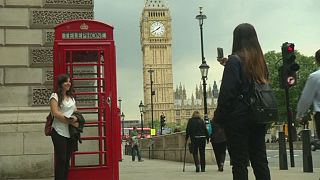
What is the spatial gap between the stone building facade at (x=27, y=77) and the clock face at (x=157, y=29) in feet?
470

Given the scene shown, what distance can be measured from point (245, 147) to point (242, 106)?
1.46 ft

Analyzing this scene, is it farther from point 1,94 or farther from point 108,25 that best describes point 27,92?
point 108,25

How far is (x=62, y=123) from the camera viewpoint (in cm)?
833

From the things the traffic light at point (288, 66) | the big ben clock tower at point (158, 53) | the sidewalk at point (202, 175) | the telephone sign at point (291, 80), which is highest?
the big ben clock tower at point (158, 53)

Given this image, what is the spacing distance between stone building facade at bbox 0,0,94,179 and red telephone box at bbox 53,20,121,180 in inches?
78.0

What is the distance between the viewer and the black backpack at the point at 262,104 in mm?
5781

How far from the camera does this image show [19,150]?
38.4 feet

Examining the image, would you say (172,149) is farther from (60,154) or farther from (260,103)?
(260,103)

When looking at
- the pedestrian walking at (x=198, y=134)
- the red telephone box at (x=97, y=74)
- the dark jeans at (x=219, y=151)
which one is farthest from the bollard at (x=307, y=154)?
the red telephone box at (x=97, y=74)

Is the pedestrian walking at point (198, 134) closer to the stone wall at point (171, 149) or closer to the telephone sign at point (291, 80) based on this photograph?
the telephone sign at point (291, 80)

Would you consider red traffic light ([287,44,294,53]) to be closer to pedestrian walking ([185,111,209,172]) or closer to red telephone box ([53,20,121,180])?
pedestrian walking ([185,111,209,172])

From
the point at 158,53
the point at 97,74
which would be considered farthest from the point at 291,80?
the point at 158,53

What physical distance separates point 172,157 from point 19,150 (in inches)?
620

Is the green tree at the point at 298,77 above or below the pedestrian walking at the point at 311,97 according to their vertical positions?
above
